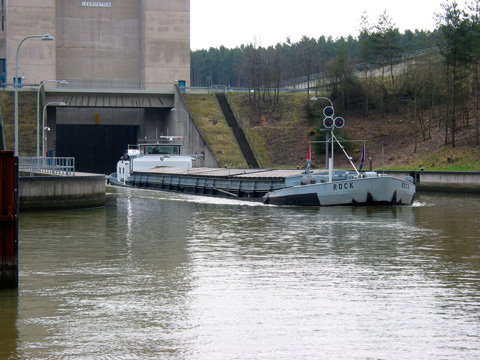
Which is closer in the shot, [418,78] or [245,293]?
[245,293]

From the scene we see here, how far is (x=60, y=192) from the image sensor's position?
31.3 meters

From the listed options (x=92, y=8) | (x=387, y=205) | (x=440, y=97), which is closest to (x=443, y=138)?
(x=440, y=97)

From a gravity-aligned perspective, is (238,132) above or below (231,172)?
above

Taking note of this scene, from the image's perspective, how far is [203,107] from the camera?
80625 millimetres

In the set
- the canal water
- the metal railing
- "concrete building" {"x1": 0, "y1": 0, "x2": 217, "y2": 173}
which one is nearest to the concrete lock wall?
the metal railing

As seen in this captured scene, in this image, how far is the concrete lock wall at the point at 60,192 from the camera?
97.8ft

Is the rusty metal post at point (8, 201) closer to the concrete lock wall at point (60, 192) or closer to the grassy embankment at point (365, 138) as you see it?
the concrete lock wall at point (60, 192)

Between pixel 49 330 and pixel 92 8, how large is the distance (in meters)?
77.6

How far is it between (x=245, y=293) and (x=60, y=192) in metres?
19.7

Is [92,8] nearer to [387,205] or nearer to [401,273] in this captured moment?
[387,205]

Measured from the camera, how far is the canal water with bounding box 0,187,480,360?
9.67 metres

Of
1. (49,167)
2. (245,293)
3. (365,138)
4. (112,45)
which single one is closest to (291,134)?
(365,138)

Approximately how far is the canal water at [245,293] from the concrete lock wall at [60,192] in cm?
519

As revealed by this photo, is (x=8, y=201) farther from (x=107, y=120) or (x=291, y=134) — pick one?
(x=107, y=120)
